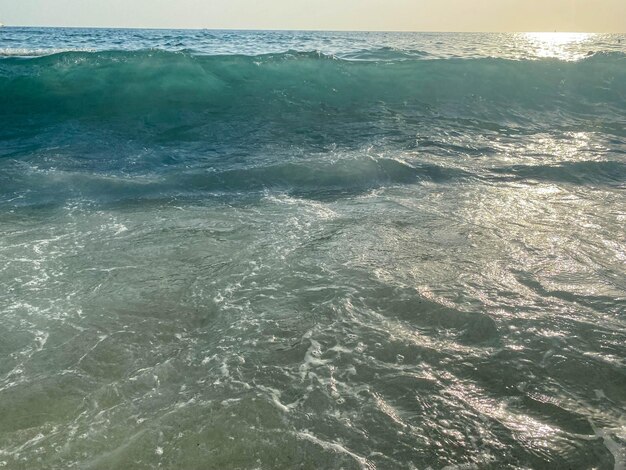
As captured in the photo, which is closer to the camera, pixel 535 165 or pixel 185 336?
pixel 185 336

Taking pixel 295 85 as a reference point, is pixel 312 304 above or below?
below

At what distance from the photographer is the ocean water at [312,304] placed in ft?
7.95

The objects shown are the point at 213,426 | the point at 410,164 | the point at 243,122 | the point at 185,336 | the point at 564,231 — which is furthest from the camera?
the point at 243,122

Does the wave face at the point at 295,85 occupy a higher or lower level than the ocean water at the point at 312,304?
higher

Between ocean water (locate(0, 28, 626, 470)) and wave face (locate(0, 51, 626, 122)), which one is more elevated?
wave face (locate(0, 51, 626, 122))

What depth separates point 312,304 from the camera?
366cm

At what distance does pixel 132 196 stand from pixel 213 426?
467cm

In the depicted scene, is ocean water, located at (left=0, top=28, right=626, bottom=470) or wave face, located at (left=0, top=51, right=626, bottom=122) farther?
wave face, located at (left=0, top=51, right=626, bottom=122)

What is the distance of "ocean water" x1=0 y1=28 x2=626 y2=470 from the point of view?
242 centimetres

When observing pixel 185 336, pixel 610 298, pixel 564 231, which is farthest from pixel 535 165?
pixel 185 336

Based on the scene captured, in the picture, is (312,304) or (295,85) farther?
(295,85)

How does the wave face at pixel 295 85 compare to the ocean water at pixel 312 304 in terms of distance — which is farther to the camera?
the wave face at pixel 295 85

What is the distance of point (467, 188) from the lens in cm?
664

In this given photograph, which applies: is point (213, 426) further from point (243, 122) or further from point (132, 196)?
point (243, 122)
